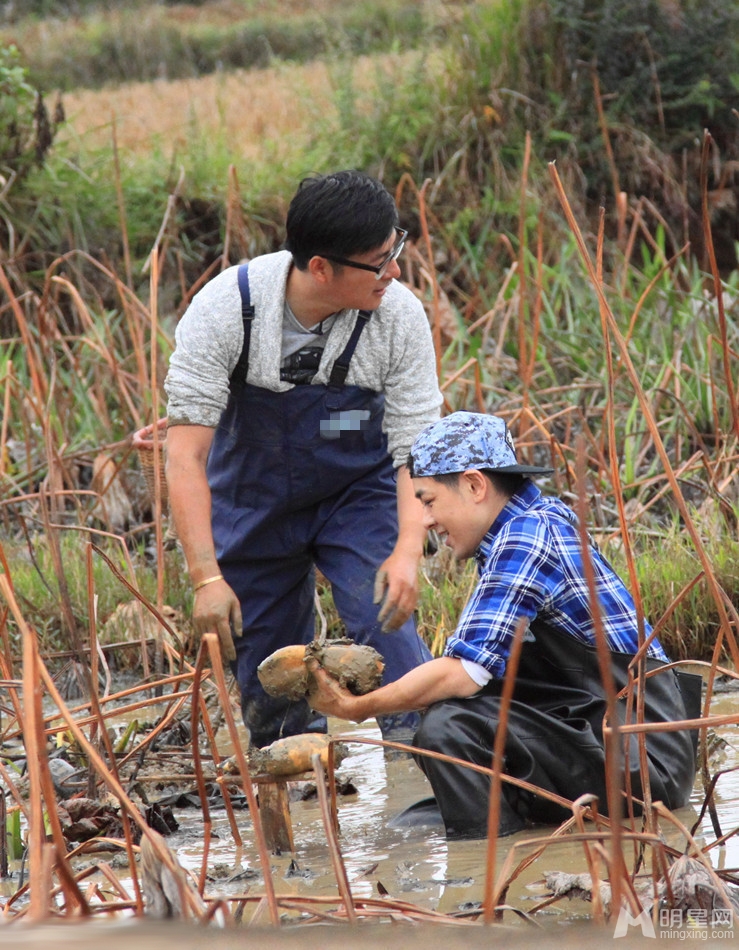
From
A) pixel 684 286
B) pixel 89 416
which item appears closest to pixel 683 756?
pixel 89 416

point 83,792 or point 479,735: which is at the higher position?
point 479,735

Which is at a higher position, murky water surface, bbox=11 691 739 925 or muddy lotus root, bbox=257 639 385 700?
muddy lotus root, bbox=257 639 385 700

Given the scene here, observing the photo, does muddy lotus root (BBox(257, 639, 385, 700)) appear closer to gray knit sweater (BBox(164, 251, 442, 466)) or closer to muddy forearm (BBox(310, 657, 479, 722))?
muddy forearm (BBox(310, 657, 479, 722))

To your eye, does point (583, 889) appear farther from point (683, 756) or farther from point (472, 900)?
point (683, 756)

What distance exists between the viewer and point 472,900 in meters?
2.47

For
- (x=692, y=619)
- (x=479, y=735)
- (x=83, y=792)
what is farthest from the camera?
(x=692, y=619)


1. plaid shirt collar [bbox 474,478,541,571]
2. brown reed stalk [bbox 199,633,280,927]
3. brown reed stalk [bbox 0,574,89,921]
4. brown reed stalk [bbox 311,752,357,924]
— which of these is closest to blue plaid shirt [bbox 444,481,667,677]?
plaid shirt collar [bbox 474,478,541,571]

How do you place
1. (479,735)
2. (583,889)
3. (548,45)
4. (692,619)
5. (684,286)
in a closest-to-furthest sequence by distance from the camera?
(583,889) < (479,735) < (692,619) < (684,286) < (548,45)

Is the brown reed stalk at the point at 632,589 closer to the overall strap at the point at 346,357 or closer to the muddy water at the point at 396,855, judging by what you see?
the muddy water at the point at 396,855

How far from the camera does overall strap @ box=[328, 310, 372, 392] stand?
3.38m

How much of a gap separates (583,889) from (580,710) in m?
0.65

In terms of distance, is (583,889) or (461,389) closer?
(583,889)

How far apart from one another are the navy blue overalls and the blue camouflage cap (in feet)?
1.84

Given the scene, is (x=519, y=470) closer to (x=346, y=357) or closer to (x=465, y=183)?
(x=346, y=357)
